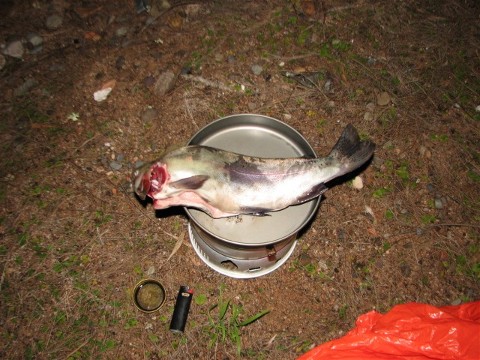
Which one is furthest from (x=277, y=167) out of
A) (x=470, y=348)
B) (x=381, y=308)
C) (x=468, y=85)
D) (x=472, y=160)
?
(x=468, y=85)

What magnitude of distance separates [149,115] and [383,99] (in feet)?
8.80

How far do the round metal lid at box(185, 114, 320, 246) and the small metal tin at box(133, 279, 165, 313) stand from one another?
95 centimetres

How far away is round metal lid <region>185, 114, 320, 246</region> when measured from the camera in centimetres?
249

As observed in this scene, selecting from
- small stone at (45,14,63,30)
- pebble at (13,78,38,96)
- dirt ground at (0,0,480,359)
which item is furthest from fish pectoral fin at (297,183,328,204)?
small stone at (45,14,63,30)

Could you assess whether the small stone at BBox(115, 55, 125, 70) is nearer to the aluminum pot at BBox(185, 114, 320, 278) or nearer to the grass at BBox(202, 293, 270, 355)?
the aluminum pot at BBox(185, 114, 320, 278)

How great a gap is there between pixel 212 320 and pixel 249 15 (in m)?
3.61

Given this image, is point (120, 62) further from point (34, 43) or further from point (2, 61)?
point (2, 61)

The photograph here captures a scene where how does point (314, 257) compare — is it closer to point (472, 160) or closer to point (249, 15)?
point (472, 160)

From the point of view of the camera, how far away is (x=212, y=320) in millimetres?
2961

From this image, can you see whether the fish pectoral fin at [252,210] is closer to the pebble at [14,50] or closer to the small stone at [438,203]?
the small stone at [438,203]

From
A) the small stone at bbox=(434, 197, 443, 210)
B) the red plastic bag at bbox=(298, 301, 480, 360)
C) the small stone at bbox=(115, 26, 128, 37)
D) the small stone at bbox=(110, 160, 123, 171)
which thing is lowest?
the small stone at bbox=(434, 197, 443, 210)

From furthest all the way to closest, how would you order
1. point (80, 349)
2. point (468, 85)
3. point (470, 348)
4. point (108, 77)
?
1. point (468, 85)
2. point (108, 77)
3. point (80, 349)
4. point (470, 348)

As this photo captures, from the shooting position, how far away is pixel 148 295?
303 centimetres

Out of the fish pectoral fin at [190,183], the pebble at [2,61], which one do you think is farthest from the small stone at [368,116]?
the pebble at [2,61]
